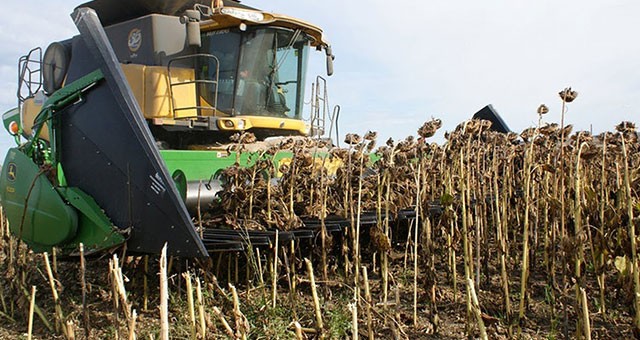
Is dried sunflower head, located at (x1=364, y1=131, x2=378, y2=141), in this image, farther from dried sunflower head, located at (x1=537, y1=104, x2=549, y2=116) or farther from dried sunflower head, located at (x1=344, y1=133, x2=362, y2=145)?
dried sunflower head, located at (x1=537, y1=104, x2=549, y2=116)

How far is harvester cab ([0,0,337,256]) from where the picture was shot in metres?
2.72

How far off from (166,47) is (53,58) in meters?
1.57

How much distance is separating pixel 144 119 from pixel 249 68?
9.13ft

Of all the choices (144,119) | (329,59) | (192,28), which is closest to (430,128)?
(144,119)

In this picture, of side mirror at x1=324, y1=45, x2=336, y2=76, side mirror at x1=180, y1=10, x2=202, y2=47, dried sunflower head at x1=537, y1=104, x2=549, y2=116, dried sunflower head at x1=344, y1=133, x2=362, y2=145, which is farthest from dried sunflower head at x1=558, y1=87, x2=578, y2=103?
side mirror at x1=324, y1=45, x2=336, y2=76

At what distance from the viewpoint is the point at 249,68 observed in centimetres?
541

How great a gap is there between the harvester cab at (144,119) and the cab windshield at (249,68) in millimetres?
11

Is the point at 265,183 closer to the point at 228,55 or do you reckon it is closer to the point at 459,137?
the point at 459,137

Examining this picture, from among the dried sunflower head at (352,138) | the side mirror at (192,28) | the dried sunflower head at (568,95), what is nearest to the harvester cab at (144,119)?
the side mirror at (192,28)

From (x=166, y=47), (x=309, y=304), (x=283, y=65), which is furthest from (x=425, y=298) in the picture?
(x=166, y=47)

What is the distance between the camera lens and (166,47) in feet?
18.3

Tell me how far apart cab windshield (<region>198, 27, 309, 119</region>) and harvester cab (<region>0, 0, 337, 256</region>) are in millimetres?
11

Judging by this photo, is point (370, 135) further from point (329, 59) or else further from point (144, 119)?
point (329, 59)

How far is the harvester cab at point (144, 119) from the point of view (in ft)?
8.93
